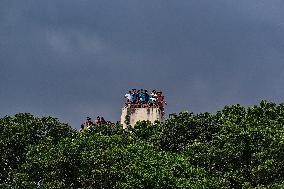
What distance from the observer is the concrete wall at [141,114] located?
53.6 metres

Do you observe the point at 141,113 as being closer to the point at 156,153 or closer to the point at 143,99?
the point at 143,99

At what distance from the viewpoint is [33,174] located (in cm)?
4094

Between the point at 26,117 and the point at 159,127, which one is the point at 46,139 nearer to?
the point at 26,117

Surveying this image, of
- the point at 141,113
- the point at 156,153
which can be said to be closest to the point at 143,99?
the point at 141,113

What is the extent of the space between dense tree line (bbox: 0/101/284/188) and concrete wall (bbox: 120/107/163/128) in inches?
144

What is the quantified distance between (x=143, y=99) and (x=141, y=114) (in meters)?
1.36

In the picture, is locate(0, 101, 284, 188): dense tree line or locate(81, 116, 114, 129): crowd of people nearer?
locate(0, 101, 284, 188): dense tree line

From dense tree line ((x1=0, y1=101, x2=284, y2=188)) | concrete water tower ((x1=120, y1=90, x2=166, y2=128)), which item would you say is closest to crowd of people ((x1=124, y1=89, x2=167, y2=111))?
concrete water tower ((x1=120, y1=90, x2=166, y2=128))

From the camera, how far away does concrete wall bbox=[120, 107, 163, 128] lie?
53578 millimetres

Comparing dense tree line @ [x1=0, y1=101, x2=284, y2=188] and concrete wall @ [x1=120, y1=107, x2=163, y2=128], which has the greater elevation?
concrete wall @ [x1=120, y1=107, x2=163, y2=128]

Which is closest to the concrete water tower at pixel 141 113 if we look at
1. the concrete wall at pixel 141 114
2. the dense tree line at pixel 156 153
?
Result: the concrete wall at pixel 141 114

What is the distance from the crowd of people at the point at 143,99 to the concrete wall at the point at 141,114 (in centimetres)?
39

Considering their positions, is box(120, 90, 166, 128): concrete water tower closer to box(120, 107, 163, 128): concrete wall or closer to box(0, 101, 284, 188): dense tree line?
box(120, 107, 163, 128): concrete wall

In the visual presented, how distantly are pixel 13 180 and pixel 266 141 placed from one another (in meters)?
16.8
